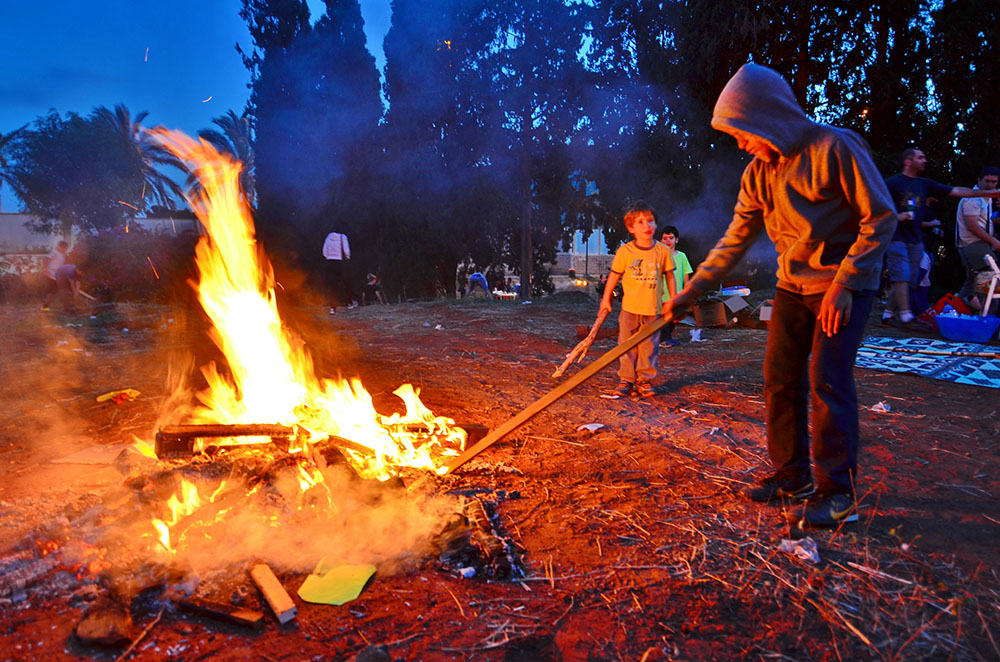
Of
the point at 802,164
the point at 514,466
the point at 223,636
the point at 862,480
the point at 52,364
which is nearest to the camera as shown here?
the point at 223,636

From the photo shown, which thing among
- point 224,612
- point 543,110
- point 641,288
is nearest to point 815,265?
point 641,288

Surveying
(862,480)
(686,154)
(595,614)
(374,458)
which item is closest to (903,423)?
(862,480)

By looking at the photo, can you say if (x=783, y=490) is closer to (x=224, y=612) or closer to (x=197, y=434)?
(x=224, y=612)

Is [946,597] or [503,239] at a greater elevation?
[503,239]

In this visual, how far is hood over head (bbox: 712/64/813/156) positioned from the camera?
9.09 feet

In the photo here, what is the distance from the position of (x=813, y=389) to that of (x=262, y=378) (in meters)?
3.78

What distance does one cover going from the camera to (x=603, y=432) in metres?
4.34

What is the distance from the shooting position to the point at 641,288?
18.0 feet

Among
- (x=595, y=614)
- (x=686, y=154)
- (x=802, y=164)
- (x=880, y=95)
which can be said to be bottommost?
(x=595, y=614)

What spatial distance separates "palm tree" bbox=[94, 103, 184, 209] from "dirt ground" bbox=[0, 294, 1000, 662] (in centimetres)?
2570

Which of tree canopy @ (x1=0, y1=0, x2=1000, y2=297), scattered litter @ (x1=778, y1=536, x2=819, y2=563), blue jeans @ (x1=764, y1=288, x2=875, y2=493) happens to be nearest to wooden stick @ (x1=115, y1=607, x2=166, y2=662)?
scattered litter @ (x1=778, y1=536, x2=819, y2=563)

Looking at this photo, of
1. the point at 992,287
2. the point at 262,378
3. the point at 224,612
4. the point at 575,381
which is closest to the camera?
the point at 224,612

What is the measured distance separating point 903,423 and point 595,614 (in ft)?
11.7

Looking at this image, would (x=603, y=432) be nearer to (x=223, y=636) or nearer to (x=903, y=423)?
(x=903, y=423)
